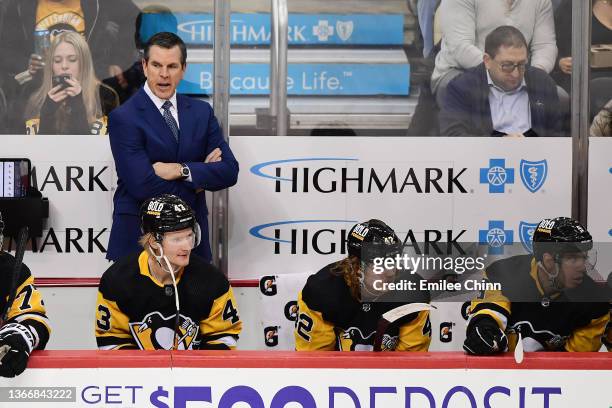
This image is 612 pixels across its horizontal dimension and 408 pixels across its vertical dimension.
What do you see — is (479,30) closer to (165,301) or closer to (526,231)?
(526,231)

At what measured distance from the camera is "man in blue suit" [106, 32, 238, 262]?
4.26 metres

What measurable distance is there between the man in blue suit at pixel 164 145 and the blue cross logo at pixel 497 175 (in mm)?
1112

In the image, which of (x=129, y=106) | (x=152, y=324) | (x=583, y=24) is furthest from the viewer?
(x=583, y=24)

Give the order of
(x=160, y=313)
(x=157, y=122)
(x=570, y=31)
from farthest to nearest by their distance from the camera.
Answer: (x=570, y=31) → (x=157, y=122) → (x=160, y=313)

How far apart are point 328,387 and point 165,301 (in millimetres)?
896

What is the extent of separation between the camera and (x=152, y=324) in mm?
3559

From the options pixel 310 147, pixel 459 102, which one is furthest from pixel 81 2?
pixel 459 102

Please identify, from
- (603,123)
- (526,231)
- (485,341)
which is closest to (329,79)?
(526,231)

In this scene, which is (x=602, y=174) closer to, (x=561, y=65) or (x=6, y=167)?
(x=561, y=65)

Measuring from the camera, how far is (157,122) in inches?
172

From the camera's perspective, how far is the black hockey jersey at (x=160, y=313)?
354cm

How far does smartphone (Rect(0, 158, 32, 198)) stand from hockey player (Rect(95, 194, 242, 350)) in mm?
1152

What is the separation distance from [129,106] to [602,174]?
202 cm

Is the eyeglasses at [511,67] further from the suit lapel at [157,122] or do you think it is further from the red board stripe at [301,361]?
the red board stripe at [301,361]
